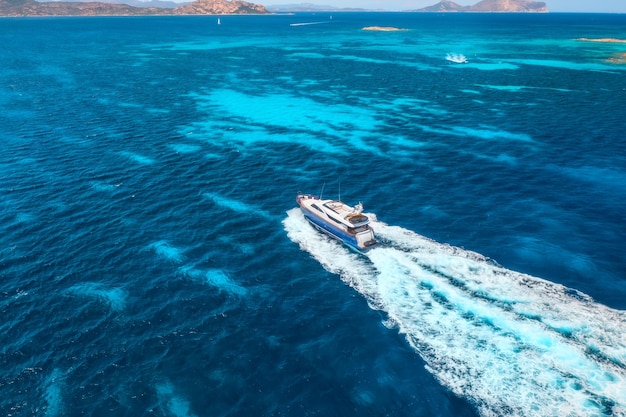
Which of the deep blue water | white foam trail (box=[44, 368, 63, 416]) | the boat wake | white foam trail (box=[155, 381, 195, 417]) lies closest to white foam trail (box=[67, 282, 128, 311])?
the deep blue water

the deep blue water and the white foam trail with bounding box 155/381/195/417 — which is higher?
the deep blue water

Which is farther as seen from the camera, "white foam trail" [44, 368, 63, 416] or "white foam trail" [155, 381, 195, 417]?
"white foam trail" [44, 368, 63, 416]

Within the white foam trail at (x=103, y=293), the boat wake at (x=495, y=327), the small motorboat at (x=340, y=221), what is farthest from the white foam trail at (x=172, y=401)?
the small motorboat at (x=340, y=221)

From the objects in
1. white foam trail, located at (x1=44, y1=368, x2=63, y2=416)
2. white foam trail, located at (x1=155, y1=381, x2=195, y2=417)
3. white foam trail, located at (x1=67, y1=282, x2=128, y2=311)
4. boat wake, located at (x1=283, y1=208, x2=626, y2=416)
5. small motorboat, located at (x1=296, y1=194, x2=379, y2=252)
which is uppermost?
small motorboat, located at (x1=296, y1=194, x2=379, y2=252)

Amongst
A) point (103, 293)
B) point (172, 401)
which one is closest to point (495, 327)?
point (172, 401)

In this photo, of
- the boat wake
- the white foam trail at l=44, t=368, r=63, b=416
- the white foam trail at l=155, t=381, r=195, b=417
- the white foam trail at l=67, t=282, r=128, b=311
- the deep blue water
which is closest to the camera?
the white foam trail at l=155, t=381, r=195, b=417

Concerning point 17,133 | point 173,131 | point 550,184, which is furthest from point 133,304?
point 17,133

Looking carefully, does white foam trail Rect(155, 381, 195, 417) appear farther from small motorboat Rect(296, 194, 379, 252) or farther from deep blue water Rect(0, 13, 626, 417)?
small motorboat Rect(296, 194, 379, 252)
